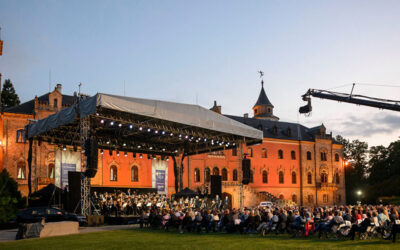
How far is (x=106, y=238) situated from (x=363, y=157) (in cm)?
6253

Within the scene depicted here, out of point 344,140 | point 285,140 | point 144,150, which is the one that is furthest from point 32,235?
point 344,140

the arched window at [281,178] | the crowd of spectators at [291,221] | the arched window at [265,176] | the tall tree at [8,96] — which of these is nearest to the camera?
the crowd of spectators at [291,221]

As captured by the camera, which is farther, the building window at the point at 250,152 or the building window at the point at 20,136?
the building window at the point at 250,152

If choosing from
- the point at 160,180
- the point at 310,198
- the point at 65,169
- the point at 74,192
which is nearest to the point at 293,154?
the point at 310,198

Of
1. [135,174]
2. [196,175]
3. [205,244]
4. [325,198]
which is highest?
[135,174]

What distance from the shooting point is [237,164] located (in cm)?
4778

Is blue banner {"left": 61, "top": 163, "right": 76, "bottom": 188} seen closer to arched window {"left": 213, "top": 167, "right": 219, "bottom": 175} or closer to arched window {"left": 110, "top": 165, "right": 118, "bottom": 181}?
arched window {"left": 110, "top": 165, "right": 118, "bottom": 181}

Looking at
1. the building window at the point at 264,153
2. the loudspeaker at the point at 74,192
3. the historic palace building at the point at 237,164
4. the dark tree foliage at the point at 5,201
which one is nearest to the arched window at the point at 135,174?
the historic palace building at the point at 237,164

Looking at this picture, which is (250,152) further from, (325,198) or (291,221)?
(291,221)

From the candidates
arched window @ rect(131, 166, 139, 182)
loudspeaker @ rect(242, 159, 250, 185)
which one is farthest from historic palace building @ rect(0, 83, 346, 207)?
loudspeaker @ rect(242, 159, 250, 185)

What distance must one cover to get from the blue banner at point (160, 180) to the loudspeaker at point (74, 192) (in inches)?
541

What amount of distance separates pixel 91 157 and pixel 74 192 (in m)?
2.36

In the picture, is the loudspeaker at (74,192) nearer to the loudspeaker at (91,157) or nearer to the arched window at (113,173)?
the loudspeaker at (91,157)

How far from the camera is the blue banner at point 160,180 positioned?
113ft
